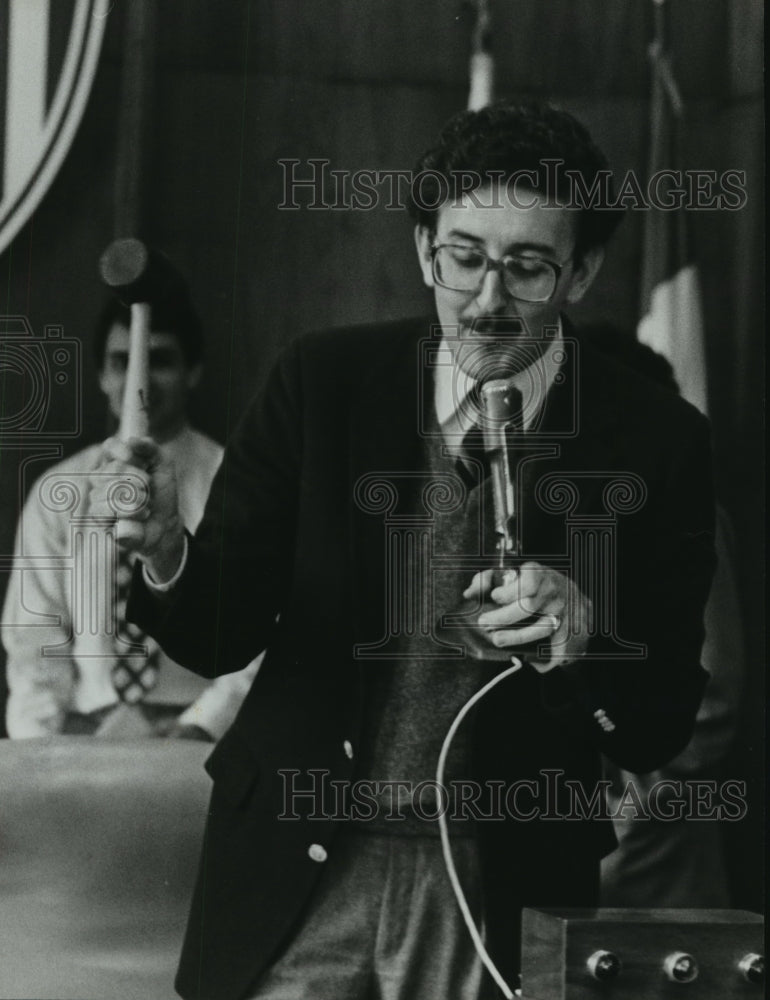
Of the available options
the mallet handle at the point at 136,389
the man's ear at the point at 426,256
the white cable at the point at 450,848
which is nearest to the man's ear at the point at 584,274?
the man's ear at the point at 426,256

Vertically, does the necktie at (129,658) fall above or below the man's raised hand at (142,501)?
below

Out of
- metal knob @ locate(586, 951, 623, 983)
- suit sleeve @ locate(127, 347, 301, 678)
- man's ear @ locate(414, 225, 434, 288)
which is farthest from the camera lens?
man's ear @ locate(414, 225, 434, 288)

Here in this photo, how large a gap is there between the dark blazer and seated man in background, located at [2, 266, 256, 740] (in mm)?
43

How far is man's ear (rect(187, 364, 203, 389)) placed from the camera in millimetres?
2504

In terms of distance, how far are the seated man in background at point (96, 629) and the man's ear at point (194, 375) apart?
3 centimetres

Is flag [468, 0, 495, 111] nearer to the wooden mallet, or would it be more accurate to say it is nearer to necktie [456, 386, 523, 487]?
necktie [456, 386, 523, 487]

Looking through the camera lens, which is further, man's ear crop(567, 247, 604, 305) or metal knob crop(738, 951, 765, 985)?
man's ear crop(567, 247, 604, 305)

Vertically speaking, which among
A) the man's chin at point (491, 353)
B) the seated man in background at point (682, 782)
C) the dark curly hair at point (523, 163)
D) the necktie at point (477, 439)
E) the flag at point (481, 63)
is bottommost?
the seated man in background at point (682, 782)

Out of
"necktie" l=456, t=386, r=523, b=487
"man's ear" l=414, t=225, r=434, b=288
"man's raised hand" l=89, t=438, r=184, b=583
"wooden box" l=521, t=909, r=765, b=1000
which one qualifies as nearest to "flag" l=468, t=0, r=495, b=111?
"man's ear" l=414, t=225, r=434, b=288

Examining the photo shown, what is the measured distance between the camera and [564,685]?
8.12 ft

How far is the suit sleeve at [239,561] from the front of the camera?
96.0 inches

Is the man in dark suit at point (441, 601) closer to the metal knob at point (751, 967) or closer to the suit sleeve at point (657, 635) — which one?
the suit sleeve at point (657, 635)

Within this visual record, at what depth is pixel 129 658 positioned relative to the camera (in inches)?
97.0

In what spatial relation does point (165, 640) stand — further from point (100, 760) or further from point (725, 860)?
point (725, 860)
